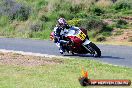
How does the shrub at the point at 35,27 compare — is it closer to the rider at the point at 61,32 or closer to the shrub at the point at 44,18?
the shrub at the point at 44,18

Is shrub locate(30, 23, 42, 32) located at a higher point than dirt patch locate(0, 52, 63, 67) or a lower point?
lower

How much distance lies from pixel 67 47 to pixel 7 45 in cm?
526

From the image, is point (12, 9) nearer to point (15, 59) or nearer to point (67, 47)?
point (67, 47)

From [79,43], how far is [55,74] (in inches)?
258

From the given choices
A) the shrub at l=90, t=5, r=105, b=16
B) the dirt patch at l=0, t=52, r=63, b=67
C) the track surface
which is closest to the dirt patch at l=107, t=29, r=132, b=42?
the track surface

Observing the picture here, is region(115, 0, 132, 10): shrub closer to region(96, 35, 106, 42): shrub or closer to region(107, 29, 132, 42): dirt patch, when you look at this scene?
region(107, 29, 132, 42): dirt patch

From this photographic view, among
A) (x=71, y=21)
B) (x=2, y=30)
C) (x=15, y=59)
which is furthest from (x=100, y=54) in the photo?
(x=2, y=30)

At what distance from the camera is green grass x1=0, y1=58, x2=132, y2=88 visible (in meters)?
12.9

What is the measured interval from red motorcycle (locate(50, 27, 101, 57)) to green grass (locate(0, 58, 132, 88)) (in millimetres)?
2773

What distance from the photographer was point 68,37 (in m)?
21.4

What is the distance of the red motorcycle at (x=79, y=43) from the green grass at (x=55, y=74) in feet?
9.10

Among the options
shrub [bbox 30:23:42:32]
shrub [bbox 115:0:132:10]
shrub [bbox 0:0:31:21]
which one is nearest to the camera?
shrub [bbox 30:23:42:32]

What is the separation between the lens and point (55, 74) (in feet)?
48.2

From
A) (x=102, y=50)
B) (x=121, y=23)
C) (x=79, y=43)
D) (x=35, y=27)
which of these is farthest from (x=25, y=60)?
(x=35, y=27)
